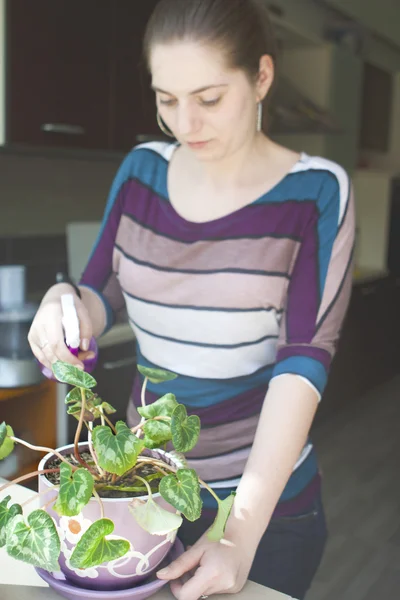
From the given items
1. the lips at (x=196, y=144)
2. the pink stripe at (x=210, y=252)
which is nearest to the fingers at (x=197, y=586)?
the pink stripe at (x=210, y=252)

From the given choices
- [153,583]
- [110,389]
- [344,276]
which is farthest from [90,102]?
[153,583]

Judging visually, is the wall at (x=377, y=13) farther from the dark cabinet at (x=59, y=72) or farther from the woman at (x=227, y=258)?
the woman at (x=227, y=258)

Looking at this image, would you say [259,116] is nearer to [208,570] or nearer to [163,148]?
[163,148]

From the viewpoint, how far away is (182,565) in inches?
24.4

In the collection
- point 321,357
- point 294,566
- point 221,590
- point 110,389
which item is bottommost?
point 110,389

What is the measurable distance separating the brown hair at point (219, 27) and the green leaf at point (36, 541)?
2.23ft

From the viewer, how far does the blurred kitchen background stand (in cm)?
211

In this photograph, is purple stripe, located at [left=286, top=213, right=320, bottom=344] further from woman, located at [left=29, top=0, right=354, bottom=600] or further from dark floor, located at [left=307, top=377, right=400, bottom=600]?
dark floor, located at [left=307, top=377, right=400, bottom=600]

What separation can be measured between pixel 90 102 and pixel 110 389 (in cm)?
102

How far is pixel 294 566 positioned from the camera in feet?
3.19

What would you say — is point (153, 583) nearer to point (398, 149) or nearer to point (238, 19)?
point (238, 19)

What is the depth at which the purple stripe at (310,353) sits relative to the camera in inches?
33.9

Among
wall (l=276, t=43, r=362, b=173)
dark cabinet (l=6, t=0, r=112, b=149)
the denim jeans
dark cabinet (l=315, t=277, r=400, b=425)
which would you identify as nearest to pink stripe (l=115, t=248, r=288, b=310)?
the denim jeans

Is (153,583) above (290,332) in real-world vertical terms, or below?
below
